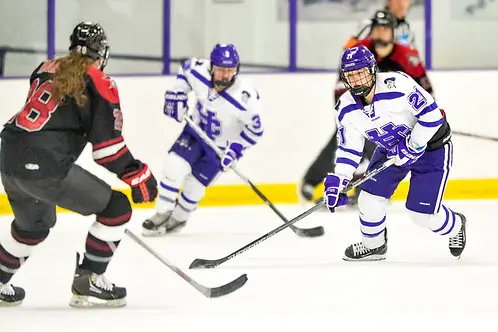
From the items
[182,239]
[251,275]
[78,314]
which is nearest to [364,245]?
[251,275]

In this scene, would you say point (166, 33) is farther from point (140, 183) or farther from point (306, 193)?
point (140, 183)

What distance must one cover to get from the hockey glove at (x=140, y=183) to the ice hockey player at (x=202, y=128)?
5.32 feet

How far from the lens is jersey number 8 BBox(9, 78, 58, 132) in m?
2.96

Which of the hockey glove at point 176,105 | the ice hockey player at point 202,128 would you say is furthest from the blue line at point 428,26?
the hockey glove at point 176,105

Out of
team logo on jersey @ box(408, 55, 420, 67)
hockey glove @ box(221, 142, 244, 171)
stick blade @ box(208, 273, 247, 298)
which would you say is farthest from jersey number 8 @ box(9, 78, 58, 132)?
team logo on jersey @ box(408, 55, 420, 67)

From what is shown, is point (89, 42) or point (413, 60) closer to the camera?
point (89, 42)

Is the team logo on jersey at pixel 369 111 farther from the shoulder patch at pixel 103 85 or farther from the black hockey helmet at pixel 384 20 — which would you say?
the black hockey helmet at pixel 384 20

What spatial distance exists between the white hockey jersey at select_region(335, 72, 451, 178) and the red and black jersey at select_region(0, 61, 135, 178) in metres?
1.02

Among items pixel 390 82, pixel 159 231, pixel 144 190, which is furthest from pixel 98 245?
pixel 159 231

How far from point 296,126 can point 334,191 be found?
224 cm

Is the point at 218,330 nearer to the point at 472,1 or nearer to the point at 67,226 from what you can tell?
the point at 67,226

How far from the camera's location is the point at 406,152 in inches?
144

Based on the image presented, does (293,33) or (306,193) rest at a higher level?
(293,33)

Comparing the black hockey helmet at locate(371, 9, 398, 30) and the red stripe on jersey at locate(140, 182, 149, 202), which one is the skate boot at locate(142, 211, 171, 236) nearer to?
the black hockey helmet at locate(371, 9, 398, 30)
